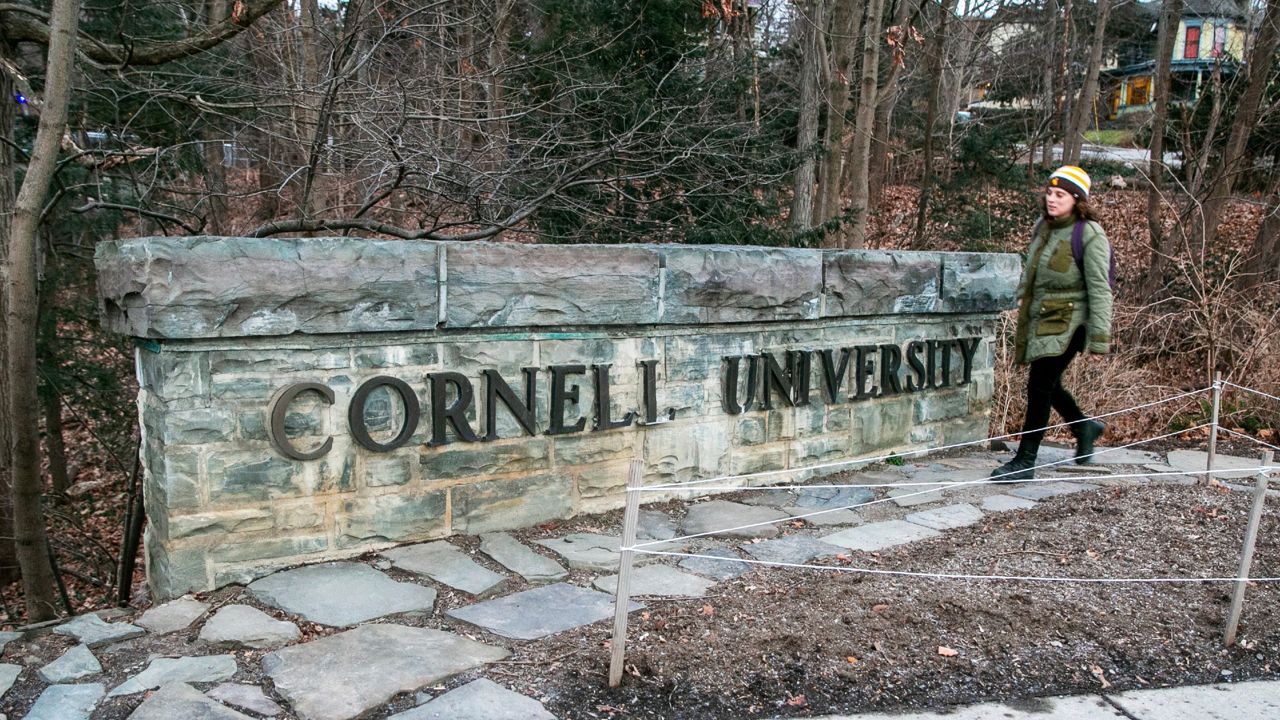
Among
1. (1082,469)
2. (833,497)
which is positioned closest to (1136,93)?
(1082,469)

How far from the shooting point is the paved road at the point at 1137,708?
9.95 ft

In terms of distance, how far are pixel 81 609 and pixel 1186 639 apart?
7.81m

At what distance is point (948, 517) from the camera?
5062 millimetres

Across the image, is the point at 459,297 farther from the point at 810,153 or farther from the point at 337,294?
the point at 810,153

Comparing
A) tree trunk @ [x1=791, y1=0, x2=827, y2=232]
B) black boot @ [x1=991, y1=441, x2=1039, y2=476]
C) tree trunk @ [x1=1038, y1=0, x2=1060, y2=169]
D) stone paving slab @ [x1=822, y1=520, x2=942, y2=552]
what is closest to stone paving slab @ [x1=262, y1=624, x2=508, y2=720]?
stone paving slab @ [x1=822, y1=520, x2=942, y2=552]

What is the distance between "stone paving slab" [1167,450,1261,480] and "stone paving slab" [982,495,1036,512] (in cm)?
157

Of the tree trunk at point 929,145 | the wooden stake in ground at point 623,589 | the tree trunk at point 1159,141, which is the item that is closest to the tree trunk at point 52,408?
the wooden stake in ground at point 623,589

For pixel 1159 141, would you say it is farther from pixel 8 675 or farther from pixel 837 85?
pixel 8 675

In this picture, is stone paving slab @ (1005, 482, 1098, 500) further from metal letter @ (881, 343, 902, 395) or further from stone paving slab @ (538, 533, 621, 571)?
stone paving slab @ (538, 533, 621, 571)

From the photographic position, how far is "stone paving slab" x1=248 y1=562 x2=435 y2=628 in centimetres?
361

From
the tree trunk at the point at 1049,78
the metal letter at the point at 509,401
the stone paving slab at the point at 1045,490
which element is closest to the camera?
the metal letter at the point at 509,401

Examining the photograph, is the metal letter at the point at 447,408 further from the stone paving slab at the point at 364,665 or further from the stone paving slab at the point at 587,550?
the stone paving slab at the point at 364,665

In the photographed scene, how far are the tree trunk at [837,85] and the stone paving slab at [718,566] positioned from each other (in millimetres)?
7023

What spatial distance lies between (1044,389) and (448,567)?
357cm
